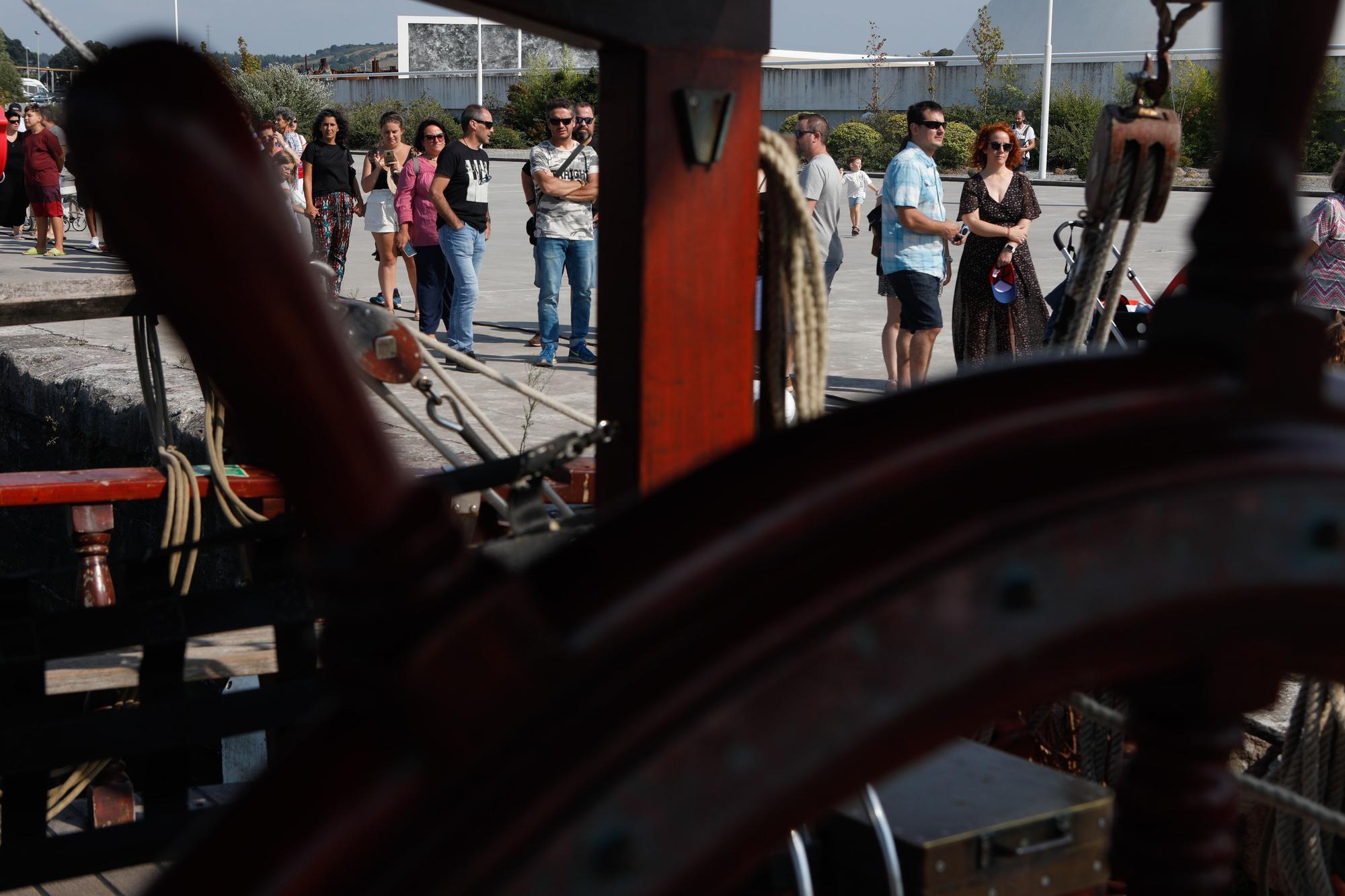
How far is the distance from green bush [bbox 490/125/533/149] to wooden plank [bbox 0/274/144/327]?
31.6m

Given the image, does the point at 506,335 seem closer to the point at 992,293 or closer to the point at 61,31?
the point at 992,293

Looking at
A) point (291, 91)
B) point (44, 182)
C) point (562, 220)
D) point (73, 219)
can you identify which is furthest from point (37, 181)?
point (291, 91)

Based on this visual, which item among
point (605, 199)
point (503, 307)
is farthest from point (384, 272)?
point (605, 199)

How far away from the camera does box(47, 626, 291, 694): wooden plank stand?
8.24ft

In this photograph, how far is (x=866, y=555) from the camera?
1.73ft

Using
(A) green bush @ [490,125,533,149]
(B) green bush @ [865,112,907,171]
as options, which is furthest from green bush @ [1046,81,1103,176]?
(A) green bush @ [490,125,533,149]

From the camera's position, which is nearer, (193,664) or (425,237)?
(193,664)

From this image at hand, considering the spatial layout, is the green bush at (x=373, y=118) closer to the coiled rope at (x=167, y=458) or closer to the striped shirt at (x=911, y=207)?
the striped shirt at (x=911, y=207)

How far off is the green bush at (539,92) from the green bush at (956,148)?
9.35m

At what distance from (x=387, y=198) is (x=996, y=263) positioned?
14.2 ft

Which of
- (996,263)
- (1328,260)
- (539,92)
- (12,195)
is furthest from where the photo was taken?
(539,92)

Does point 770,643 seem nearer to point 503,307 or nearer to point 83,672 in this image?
point 83,672

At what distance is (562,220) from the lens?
7.38m

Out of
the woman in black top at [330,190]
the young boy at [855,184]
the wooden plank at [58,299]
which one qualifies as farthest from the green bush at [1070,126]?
the wooden plank at [58,299]
